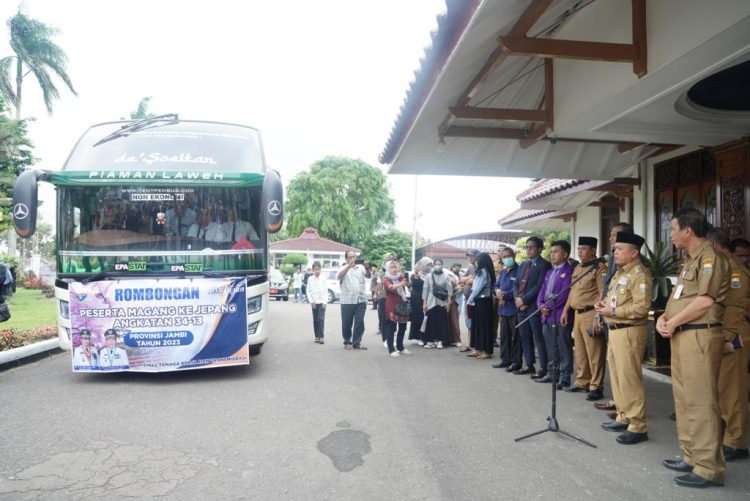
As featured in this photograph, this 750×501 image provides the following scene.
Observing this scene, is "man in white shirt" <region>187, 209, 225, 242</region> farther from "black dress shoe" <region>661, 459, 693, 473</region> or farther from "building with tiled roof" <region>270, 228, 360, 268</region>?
"building with tiled roof" <region>270, 228, 360, 268</region>

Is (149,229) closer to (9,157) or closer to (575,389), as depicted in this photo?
(575,389)

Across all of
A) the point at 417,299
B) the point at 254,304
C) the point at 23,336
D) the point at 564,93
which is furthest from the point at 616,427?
the point at 23,336

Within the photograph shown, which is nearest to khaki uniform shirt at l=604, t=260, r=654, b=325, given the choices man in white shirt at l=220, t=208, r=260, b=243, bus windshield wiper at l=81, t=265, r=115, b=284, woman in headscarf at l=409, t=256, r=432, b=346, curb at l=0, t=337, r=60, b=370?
man in white shirt at l=220, t=208, r=260, b=243

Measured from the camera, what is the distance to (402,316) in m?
8.58

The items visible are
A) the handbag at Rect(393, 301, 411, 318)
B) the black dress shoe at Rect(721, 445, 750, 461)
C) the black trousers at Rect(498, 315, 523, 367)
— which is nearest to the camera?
the black dress shoe at Rect(721, 445, 750, 461)

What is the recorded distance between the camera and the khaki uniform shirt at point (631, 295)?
428 cm

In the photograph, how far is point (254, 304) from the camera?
22.0 feet

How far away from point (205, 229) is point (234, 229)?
1.18 feet

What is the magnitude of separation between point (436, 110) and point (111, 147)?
424 cm

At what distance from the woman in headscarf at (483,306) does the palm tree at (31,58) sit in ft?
87.3

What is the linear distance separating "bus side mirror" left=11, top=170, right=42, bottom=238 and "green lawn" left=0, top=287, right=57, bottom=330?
5185mm

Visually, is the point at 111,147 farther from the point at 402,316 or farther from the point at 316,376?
→ the point at 402,316

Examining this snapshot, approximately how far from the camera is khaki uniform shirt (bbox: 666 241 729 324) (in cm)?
352

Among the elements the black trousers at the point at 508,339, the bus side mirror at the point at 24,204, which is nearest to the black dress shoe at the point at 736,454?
the black trousers at the point at 508,339
